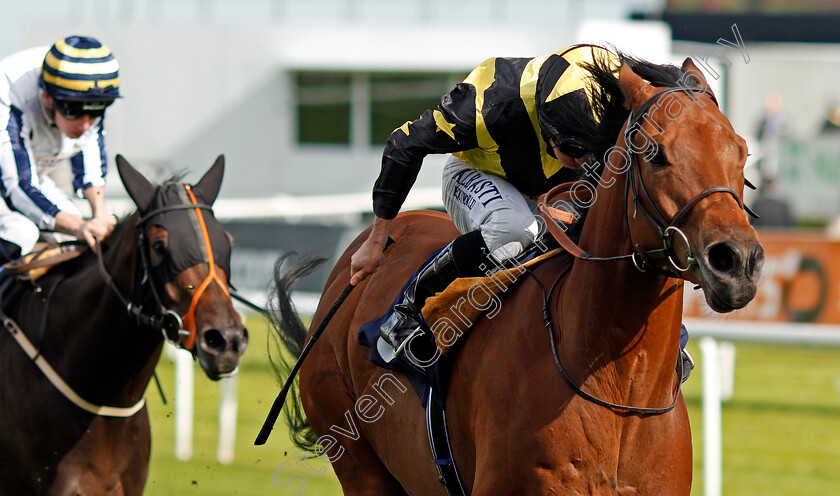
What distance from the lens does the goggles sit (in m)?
4.52

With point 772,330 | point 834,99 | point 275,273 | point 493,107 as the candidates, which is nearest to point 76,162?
point 275,273

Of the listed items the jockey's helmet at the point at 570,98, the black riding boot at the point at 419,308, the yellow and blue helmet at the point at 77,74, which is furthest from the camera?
the yellow and blue helmet at the point at 77,74

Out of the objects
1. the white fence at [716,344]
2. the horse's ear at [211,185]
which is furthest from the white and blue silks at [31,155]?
the white fence at [716,344]

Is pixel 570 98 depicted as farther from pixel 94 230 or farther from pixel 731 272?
pixel 94 230

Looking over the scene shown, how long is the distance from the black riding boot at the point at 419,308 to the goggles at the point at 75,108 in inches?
66.9

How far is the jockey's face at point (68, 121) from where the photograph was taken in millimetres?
4578

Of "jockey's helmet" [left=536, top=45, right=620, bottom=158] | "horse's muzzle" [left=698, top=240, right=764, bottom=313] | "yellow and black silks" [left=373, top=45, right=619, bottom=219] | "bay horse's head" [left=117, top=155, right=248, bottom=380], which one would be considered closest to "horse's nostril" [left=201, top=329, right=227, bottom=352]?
"bay horse's head" [left=117, top=155, right=248, bottom=380]

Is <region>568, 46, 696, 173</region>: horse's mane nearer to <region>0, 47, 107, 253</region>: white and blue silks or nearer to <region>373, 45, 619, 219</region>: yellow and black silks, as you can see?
<region>373, 45, 619, 219</region>: yellow and black silks

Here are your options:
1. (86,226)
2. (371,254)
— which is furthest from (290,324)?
(86,226)

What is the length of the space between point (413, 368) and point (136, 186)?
1.52 meters

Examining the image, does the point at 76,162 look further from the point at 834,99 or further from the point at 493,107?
the point at 834,99

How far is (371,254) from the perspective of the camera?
4.11m

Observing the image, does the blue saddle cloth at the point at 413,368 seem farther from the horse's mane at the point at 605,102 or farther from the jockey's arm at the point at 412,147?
the horse's mane at the point at 605,102

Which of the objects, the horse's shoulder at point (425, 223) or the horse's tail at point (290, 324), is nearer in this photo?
the horse's shoulder at point (425, 223)
